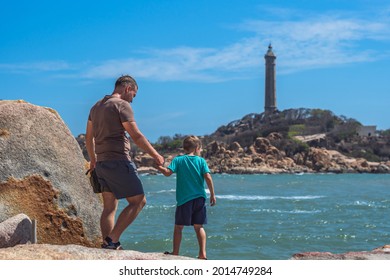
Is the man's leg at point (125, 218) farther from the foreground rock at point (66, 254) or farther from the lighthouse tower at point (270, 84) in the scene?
the lighthouse tower at point (270, 84)

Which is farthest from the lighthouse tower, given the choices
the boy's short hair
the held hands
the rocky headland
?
the held hands

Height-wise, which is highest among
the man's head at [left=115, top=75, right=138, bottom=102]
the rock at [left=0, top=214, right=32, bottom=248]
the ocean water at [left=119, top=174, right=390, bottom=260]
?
the man's head at [left=115, top=75, right=138, bottom=102]

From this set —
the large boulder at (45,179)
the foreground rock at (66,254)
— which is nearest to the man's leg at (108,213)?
the foreground rock at (66,254)

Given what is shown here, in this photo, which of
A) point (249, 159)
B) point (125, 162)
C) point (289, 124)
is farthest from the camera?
point (289, 124)

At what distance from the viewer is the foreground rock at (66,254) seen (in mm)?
5062

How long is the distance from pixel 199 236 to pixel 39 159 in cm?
181

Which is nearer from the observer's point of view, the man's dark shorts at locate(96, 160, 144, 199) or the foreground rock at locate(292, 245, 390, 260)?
the foreground rock at locate(292, 245, 390, 260)

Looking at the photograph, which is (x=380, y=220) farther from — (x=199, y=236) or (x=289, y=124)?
(x=289, y=124)

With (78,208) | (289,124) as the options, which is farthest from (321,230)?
(289,124)

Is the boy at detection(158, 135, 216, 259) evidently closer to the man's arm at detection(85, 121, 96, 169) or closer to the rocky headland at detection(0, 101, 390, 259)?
the man's arm at detection(85, 121, 96, 169)

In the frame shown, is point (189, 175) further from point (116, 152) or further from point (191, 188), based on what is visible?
point (116, 152)

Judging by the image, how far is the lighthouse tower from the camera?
118 meters

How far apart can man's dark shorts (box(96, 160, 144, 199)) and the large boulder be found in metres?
1.26
